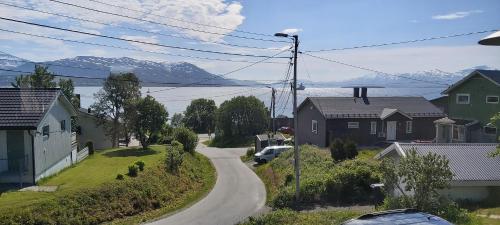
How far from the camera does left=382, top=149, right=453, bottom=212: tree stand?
12875 millimetres

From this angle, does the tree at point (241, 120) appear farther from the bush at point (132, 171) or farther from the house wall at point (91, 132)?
the bush at point (132, 171)

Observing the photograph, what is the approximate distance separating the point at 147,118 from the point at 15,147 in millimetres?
19118

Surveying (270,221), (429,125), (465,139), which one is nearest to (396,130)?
(429,125)

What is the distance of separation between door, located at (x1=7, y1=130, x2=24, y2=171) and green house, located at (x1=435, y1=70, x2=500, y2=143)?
3168cm

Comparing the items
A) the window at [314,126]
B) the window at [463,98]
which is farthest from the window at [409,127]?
the window at [314,126]

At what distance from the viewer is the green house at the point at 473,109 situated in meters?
34.5

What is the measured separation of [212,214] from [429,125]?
91.2ft

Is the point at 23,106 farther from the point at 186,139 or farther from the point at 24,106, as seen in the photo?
the point at 186,139

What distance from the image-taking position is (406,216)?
812cm

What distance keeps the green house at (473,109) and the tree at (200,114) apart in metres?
63.4

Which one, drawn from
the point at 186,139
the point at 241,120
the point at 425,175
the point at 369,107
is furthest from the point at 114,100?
the point at 425,175

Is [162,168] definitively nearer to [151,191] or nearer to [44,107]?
[151,191]

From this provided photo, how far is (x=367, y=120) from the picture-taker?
1641 inches

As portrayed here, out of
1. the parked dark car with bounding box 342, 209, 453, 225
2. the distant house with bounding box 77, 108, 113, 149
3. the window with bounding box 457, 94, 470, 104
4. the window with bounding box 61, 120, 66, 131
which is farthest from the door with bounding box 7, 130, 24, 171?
the window with bounding box 457, 94, 470, 104
